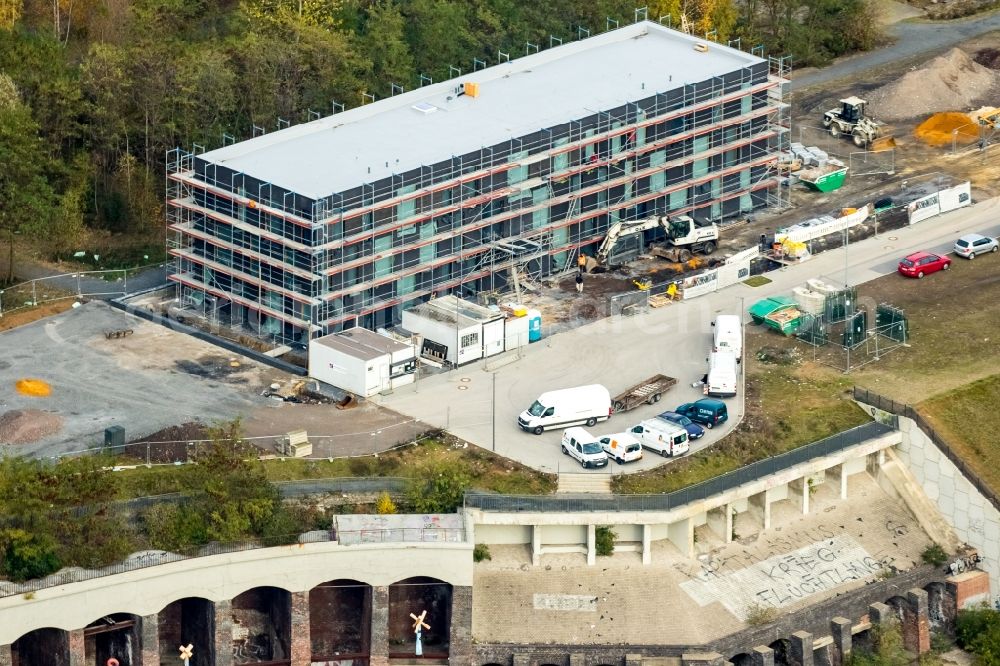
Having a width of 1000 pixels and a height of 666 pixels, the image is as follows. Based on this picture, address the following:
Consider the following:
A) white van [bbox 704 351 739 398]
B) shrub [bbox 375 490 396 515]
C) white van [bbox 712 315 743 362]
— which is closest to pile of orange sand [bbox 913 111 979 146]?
white van [bbox 712 315 743 362]

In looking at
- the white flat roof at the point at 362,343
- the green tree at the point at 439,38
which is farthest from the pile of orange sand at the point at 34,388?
the green tree at the point at 439,38

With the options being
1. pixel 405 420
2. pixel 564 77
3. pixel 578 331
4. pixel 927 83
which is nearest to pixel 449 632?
pixel 405 420

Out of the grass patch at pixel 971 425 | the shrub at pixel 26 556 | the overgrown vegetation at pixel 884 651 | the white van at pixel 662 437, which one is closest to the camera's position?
the shrub at pixel 26 556

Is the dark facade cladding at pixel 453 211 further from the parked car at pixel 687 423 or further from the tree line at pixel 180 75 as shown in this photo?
the parked car at pixel 687 423

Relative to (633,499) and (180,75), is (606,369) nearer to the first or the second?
(633,499)

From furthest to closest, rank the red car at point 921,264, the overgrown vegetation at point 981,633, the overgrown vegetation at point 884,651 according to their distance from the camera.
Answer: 1. the red car at point 921,264
2. the overgrown vegetation at point 884,651
3. the overgrown vegetation at point 981,633

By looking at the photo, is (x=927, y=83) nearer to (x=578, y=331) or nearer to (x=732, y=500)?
(x=578, y=331)

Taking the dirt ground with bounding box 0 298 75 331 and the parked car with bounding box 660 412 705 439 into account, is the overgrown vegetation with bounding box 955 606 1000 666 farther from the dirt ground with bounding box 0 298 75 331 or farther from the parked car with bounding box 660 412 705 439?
the dirt ground with bounding box 0 298 75 331

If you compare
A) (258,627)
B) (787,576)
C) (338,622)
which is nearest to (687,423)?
(787,576)
